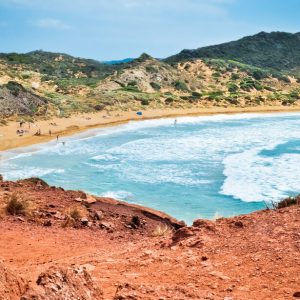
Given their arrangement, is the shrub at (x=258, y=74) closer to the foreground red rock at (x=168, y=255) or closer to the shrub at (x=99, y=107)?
the shrub at (x=99, y=107)

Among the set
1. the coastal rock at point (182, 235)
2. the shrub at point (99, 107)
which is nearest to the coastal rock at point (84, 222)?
the coastal rock at point (182, 235)

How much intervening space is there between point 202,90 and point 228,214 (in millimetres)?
63551

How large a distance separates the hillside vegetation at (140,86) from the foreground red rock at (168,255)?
116 ft

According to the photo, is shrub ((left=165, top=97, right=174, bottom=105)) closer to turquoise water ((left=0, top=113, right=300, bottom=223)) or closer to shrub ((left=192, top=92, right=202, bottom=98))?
shrub ((left=192, top=92, right=202, bottom=98))

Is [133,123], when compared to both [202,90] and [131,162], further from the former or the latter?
[202,90]

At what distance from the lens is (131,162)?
29438mm

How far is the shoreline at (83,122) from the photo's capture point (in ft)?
115

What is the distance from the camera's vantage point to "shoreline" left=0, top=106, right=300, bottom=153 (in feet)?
115

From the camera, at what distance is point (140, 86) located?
75.4 metres

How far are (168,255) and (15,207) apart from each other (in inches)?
215

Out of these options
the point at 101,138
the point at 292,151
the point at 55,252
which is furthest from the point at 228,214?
the point at 101,138

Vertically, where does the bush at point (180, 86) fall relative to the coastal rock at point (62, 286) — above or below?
above

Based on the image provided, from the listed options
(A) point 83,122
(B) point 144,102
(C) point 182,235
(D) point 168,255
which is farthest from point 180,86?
(D) point 168,255

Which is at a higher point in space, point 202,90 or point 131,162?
point 202,90
